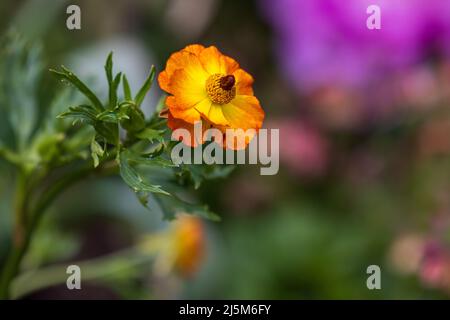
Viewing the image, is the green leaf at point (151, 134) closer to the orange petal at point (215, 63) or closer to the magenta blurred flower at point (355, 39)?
the orange petal at point (215, 63)

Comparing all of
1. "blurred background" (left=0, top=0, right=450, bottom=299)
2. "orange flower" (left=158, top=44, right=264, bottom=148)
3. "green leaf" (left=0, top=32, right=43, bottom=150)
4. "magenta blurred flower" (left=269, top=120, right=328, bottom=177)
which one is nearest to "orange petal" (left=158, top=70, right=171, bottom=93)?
"orange flower" (left=158, top=44, right=264, bottom=148)

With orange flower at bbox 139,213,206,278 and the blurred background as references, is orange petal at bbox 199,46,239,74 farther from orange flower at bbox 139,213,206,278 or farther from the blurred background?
the blurred background

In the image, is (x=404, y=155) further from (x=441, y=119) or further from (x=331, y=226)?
(x=331, y=226)

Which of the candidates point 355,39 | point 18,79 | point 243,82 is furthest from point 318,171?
point 243,82

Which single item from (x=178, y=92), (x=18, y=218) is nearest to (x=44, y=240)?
(x=18, y=218)

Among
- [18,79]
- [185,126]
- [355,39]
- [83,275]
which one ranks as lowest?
[83,275]

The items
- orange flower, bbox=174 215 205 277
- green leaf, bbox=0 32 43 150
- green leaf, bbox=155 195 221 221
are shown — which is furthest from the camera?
orange flower, bbox=174 215 205 277

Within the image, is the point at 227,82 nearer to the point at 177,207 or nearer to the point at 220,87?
the point at 220,87
